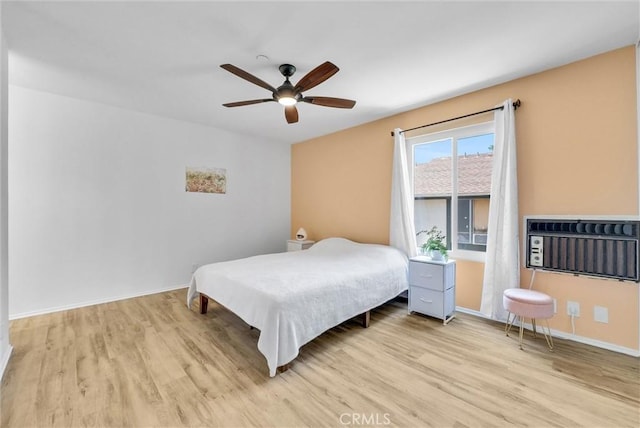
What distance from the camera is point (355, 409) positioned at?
5.41 feet

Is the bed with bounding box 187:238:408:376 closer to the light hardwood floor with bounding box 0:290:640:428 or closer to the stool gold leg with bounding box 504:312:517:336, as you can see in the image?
the light hardwood floor with bounding box 0:290:640:428

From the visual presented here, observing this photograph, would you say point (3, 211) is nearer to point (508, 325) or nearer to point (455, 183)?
point (455, 183)

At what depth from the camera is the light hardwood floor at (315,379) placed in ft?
5.22

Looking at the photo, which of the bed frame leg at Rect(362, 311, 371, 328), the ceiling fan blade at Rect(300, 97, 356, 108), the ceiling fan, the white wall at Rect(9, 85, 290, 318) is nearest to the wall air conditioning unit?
the bed frame leg at Rect(362, 311, 371, 328)

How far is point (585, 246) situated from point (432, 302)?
144 centimetres

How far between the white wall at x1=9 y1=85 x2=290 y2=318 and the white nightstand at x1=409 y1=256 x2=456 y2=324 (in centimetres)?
303

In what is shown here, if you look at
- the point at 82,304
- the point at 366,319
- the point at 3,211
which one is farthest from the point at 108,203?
the point at 366,319

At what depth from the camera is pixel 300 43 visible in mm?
2148

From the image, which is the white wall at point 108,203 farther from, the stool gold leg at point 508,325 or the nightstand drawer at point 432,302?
the stool gold leg at point 508,325

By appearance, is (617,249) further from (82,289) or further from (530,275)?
(82,289)

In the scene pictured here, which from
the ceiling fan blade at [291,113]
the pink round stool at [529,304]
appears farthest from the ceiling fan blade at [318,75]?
the pink round stool at [529,304]

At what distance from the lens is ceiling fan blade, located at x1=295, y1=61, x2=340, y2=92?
1.92 meters

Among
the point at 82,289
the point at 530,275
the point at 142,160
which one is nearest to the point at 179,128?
the point at 142,160

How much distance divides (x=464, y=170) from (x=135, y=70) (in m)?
3.75
